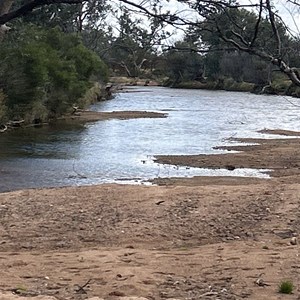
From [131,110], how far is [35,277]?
145 feet

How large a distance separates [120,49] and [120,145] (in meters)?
7.33

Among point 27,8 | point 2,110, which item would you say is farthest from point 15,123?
point 27,8

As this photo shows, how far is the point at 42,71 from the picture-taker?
37.9 metres

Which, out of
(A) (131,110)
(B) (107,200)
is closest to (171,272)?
(B) (107,200)

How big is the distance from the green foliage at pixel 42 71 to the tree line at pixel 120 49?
0.05m

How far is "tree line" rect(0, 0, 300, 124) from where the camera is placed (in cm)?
617

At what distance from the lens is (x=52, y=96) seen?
42531mm

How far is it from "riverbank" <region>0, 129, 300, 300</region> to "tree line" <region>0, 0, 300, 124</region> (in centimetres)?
216

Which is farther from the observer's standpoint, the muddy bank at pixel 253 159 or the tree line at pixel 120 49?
the muddy bank at pixel 253 159

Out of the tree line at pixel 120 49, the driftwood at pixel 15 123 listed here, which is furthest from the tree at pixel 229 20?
the driftwood at pixel 15 123

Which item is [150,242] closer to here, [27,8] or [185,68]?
[27,8]

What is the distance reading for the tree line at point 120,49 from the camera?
617 centimetres

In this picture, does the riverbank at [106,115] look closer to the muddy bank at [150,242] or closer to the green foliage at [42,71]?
the green foliage at [42,71]

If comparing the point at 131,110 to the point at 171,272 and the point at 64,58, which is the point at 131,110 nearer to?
the point at 64,58
